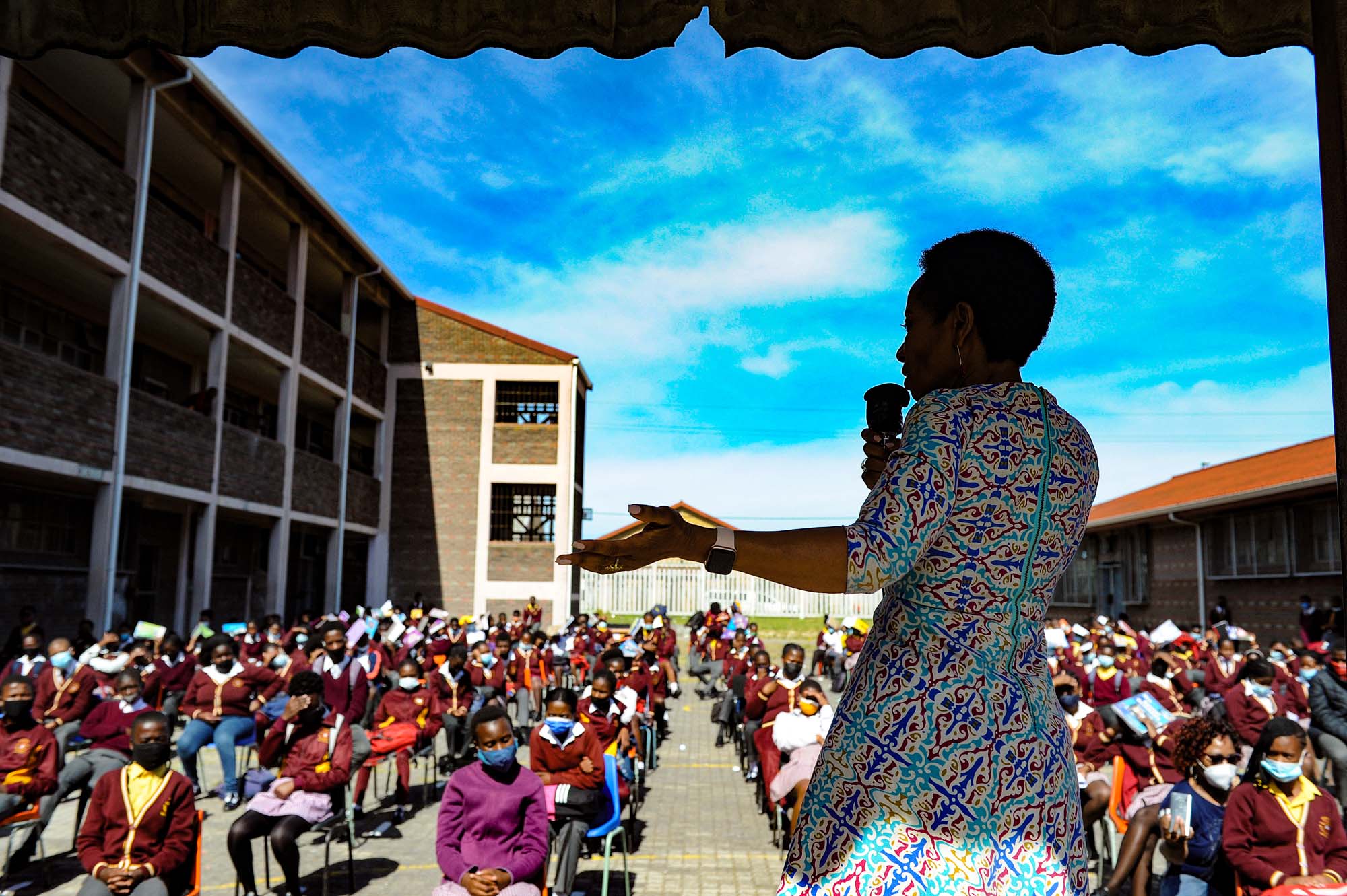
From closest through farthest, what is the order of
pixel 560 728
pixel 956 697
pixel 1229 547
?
pixel 956 697 < pixel 560 728 < pixel 1229 547

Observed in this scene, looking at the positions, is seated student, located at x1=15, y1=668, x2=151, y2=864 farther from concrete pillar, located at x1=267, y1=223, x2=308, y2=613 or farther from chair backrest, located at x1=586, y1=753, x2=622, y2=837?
concrete pillar, located at x1=267, y1=223, x2=308, y2=613

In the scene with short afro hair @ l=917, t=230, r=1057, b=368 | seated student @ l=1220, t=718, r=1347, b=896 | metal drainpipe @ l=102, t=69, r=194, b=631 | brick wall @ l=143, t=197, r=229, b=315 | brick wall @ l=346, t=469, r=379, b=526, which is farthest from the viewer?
brick wall @ l=346, t=469, r=379, b=526

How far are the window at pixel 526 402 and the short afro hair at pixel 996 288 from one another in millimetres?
30842

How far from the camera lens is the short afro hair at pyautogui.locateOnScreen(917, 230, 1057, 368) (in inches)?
66.9

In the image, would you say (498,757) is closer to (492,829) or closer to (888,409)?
(492,829)

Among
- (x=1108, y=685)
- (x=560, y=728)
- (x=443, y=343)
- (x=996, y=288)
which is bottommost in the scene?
(x=560, y=728)

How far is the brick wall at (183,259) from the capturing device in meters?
17.5

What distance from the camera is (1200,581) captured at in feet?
88.1

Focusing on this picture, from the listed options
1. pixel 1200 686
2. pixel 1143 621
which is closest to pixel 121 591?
pixel 1200 686

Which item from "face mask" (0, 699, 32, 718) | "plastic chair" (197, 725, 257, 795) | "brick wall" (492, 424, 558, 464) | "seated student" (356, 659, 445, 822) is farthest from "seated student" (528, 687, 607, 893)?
"brick wall" (492, 424, 558, 464)

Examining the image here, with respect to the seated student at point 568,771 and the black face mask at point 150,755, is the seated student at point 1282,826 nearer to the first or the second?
the seated student at point 568,771

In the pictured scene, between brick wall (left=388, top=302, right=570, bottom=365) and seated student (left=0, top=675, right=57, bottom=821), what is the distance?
981 inches

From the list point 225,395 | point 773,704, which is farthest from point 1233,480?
point 225,395

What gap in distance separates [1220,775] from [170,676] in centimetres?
1173
